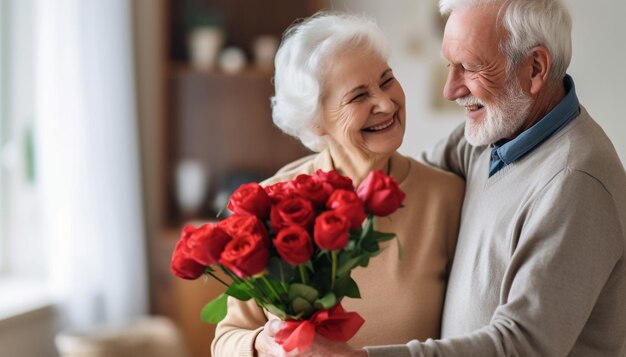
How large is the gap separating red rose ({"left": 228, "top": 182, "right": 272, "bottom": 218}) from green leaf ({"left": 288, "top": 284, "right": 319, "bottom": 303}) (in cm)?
14

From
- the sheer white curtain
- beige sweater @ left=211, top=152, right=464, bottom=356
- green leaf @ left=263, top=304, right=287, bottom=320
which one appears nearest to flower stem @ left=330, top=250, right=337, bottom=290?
green leaf @ left=263, top=304, right=287, bottom=320

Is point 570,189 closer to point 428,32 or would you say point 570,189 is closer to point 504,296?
point 504,296

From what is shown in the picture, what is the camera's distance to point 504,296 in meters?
1.60

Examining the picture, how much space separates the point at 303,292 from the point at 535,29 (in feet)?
2.42

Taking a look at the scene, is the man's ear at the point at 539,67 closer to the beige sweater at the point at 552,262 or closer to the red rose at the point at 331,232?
the beige sweater at the point at 552,262

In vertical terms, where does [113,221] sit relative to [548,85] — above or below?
below

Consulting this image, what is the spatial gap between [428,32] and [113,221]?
1.82 metres

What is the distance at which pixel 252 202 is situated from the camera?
1.42m

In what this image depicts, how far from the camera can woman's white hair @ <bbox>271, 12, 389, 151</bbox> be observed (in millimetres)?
1998

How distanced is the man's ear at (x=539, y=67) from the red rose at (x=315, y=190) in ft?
1.87

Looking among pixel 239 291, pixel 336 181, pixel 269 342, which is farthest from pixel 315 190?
pixel 269 342

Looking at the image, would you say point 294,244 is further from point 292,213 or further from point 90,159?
point 90,159

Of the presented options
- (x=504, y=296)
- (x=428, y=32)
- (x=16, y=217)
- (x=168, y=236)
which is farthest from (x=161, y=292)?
(x=504, y=296)

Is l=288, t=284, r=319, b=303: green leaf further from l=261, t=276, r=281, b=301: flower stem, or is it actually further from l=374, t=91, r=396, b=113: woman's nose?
l=374, t=91, r=396, b=113: woman's nose
